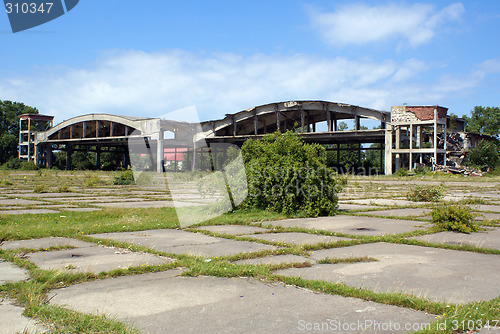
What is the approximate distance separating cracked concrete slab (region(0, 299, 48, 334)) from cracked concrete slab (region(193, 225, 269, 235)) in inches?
192

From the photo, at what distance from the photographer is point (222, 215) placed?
11.0 m

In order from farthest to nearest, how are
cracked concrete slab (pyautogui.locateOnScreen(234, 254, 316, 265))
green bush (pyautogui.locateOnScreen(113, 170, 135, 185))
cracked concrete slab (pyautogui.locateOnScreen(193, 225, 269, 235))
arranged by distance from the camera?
green bush (pyautogui.locateOnScreen(113, 170, 135, 185)) < cracked concrete slab (pyautogui.locateOnScreen(193, 225, 269, 235)) < cracked concrete slab (pyautogui.locateOnScreen(234, 254, 316, 265))

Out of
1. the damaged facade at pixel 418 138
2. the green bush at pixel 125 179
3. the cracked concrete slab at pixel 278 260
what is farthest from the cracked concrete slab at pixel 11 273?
the damaged facade at pixel 418 138

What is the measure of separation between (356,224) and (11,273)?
6705mm

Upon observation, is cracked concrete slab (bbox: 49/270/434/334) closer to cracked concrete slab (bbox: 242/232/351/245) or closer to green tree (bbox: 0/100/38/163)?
cracked concrete slab (bbox: 242/232/351/245)

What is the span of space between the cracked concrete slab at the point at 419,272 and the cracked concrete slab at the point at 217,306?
59 cm

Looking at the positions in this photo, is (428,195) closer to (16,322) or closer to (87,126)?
(16,322)

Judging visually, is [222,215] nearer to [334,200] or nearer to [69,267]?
[334,200]

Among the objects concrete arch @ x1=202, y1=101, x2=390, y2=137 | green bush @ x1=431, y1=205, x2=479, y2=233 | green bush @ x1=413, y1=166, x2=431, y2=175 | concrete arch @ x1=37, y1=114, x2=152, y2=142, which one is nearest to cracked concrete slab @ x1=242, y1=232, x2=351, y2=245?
green bush @ x1=431, y1=205, x2=479, y2=233

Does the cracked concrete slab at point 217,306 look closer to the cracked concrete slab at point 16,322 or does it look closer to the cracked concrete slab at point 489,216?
the cracked concrete slab at point 16,322

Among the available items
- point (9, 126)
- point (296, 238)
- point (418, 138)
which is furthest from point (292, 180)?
point (9, 126)

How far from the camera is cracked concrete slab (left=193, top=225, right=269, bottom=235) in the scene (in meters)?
8.18

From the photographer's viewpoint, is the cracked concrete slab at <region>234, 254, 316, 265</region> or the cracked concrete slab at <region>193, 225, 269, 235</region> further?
the cracked concrete slab at <region>193, 225, 269, 235</region>

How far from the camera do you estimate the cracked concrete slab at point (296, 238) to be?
6.95 metres
